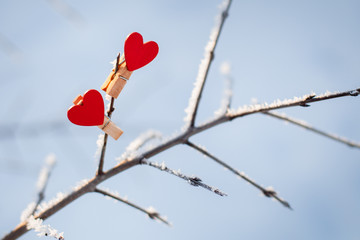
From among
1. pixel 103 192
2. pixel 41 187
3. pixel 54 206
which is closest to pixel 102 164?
pixel 103 192

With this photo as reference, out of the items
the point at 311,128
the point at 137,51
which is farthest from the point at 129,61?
the point at 311,128

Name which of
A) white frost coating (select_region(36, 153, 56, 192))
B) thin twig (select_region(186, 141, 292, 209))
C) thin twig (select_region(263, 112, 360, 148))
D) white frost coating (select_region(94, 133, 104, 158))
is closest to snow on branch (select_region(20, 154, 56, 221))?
white frost coating (select_region(36, 153, 56, 192))

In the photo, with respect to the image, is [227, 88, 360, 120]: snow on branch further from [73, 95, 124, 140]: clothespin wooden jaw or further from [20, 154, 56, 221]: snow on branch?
[20, 154, 56, 221]: snow on branch

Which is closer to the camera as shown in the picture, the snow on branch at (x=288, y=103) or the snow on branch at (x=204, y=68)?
the snow on branch at (x=288, y=103)

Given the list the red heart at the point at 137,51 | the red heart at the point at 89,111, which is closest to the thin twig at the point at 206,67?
the red heart at the point at 137,51

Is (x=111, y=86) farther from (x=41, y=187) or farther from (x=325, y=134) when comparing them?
(x=325, y=134)

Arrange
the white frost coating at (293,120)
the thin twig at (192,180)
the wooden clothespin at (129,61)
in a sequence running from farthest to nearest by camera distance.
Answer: the white frost coating at (293,120) < the wooden clothespin at (129,61) < the thin twig at (192,180)

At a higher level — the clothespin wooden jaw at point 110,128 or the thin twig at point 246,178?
the thin twig at point 246,178

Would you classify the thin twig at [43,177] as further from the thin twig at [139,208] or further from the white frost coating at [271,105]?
the white frost coating at [271,105]
